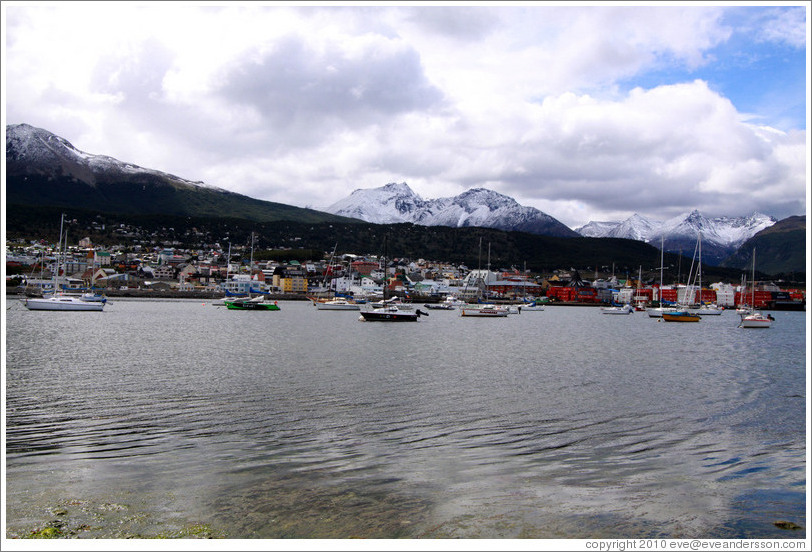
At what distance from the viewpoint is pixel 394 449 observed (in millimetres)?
12859

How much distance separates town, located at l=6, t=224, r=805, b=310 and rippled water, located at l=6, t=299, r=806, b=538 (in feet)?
347

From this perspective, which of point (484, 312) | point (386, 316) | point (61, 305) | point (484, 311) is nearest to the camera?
point (386, 316)

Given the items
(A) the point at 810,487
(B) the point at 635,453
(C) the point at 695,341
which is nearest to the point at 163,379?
(B) the point at 635,453

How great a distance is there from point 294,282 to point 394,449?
14386cm

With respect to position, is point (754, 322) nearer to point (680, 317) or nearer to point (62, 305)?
point (680, 317)

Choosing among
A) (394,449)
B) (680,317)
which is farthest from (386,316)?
(394,449)

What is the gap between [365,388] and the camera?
68.2 feet

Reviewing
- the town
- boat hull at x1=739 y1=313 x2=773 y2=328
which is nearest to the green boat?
the town

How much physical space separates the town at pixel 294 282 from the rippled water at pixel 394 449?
347ft

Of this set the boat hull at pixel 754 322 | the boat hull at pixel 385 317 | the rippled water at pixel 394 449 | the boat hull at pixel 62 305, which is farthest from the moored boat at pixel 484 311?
the rippled water at pixel 394 449

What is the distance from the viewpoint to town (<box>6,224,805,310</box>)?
135375mm

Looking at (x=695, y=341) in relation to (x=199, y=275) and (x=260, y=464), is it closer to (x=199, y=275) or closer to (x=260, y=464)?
(x=260, y=464)

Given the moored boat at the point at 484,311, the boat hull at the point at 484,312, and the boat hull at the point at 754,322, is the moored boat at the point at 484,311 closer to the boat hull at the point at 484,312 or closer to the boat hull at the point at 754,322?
the boat hull at the point at 484,312

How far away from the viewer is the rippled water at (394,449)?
348 inches
